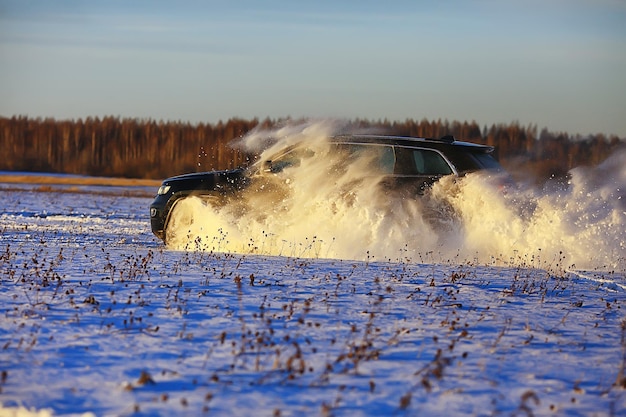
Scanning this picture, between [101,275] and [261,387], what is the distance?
169 inches

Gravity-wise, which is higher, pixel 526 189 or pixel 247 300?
pixel 526 189

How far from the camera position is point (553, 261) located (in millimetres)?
12523

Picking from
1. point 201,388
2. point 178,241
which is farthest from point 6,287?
point 178,241

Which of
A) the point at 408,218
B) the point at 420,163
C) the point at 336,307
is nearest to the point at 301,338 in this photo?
the point at 336,307

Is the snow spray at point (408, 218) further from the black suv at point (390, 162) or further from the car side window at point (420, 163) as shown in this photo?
the car side window at point (420, 163)

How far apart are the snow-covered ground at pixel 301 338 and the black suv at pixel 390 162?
A: 1550 mm

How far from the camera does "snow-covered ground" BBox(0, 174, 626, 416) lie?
5.26 meters

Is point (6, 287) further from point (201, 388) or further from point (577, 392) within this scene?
point (577, 392)

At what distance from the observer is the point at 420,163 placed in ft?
39.9

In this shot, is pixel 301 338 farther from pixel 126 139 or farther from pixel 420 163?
pixel 126 139

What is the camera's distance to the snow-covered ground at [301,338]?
526cm

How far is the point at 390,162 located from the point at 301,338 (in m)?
6.01

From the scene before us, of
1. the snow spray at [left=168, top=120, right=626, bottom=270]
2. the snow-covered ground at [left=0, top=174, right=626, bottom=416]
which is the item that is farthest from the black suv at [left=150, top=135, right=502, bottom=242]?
the snow-covered ground at [left=0, top=174, right=626, bottom=416]

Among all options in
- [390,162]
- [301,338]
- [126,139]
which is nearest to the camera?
[301,338]
